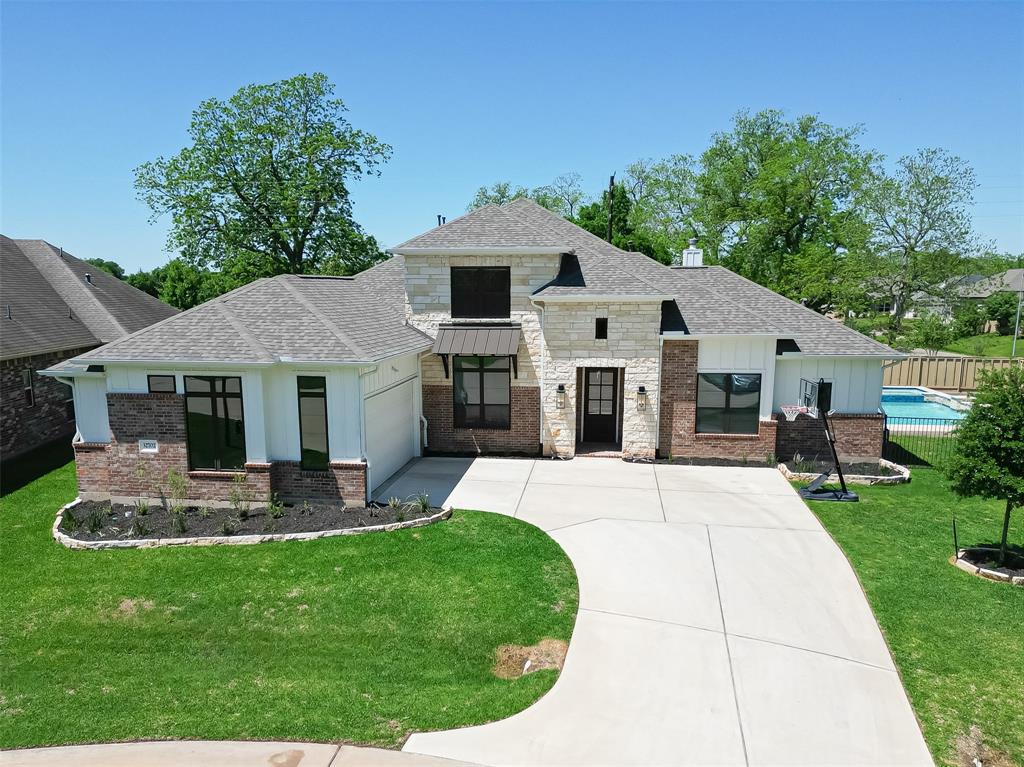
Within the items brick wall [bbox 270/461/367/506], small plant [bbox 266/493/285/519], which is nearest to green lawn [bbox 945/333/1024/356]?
brick wall [bbox 270/461/367/506]

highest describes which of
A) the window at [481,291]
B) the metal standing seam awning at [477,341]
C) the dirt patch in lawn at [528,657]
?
the window at [481,291]

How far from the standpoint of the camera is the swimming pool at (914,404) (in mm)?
24747

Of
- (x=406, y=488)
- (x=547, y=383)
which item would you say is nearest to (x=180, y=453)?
(x=406, y=488)

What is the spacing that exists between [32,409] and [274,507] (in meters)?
10.9

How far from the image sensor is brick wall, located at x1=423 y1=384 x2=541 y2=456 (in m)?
16.4

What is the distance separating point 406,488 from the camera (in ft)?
44.4

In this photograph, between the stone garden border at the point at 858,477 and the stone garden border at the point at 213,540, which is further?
the stone garden border at the point at 858,477

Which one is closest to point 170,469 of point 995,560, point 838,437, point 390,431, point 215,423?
point 215,423

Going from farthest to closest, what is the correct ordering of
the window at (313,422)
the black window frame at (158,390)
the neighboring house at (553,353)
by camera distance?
1. the neighboring house at (553,353)
2. the window at (313,422)
3. the black window frame at (158,390)

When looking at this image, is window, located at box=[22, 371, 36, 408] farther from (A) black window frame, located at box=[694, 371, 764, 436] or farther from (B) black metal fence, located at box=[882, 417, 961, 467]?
(B) black metal fence, located at box=[882, 417, 961, 467]

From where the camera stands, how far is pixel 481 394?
1655cm

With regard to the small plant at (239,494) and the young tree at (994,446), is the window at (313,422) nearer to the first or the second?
the small plant at (239,494)

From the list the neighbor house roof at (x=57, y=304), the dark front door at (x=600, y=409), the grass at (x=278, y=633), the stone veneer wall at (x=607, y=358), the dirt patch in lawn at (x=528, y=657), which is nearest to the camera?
the grass at (x=278, y=633)

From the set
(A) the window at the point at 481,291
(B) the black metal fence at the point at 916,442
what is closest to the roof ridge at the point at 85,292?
(A) the window at the point at 481,291
